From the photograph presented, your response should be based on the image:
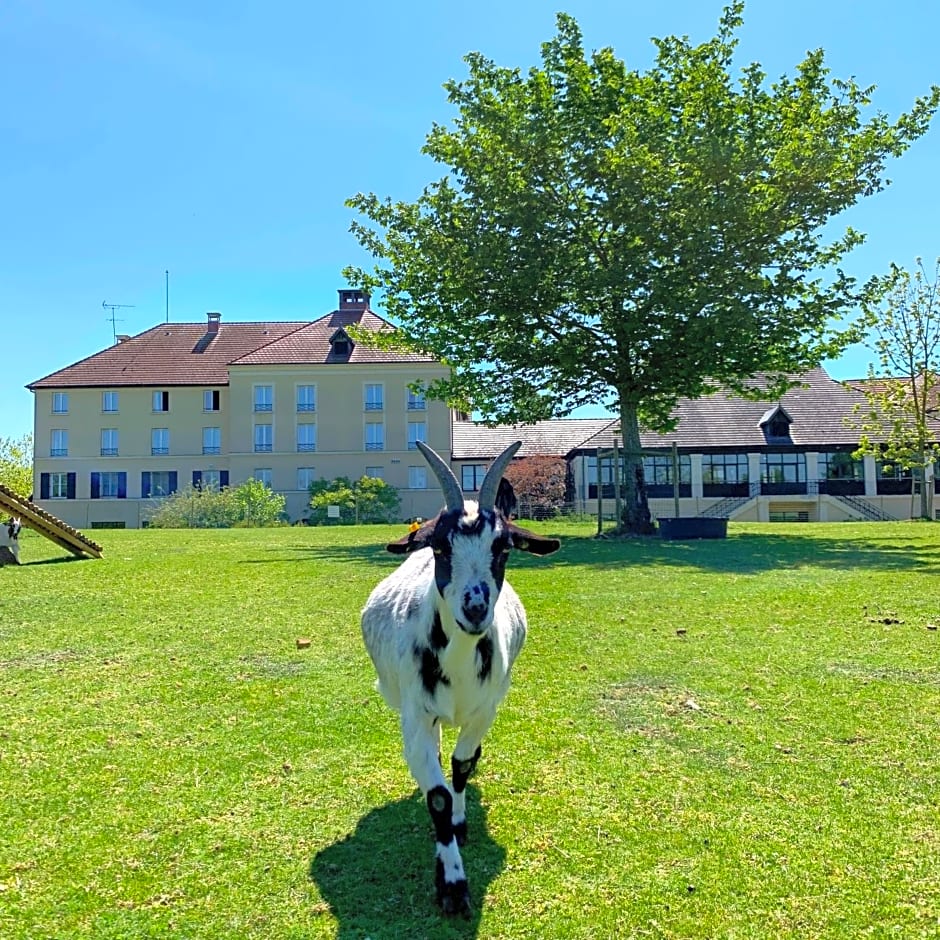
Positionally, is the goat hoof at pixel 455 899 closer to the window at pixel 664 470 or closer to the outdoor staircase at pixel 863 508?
the window at pixel 664 470

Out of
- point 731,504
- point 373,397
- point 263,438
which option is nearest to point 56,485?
point 263,438

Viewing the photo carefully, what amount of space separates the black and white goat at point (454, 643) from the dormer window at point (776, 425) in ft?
183

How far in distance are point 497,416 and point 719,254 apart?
8218 mm

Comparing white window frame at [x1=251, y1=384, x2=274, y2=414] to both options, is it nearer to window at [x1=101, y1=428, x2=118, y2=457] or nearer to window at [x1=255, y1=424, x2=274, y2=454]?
window at [x1=255, y1=424, x2=274, y2=454]

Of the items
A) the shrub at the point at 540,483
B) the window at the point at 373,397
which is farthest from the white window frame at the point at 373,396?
the shrub at the point at 540,483

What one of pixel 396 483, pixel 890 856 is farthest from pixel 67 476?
pixel 890 856

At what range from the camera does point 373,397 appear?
62.2m

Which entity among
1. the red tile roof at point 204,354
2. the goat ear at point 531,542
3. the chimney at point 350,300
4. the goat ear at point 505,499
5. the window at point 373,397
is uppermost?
the chimney at point 350,300

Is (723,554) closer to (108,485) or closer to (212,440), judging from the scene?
(212,440)

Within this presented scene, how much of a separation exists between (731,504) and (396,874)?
2145 inches

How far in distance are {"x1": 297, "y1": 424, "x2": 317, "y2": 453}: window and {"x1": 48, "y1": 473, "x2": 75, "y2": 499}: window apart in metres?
16.6

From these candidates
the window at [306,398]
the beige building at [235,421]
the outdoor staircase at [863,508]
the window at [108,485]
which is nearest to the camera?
the outdoor staircase at [863,508]

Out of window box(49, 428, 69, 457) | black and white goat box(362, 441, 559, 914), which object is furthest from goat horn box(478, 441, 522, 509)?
window box(49, 428, 69, 457)

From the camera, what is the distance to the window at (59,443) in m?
63.8
